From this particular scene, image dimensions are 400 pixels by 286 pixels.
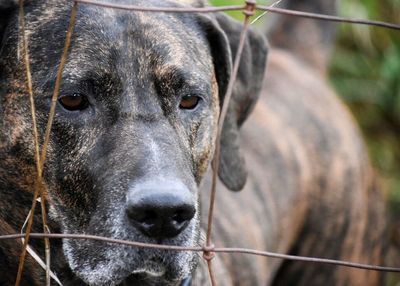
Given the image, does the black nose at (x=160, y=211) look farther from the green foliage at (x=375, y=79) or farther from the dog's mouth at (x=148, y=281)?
the green foliage at (x=375, y=79)

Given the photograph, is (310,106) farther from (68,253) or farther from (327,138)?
(68,253)

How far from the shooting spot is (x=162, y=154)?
10.0 feet

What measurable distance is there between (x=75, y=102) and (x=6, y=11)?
0.53m

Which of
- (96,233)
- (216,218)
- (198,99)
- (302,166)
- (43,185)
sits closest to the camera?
(96,233)

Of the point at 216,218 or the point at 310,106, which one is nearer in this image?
the point at 216,218

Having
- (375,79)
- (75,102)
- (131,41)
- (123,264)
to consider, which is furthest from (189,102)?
(375,79)

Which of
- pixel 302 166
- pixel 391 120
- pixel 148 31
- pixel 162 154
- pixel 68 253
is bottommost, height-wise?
pixel 391 120

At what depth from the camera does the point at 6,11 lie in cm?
347

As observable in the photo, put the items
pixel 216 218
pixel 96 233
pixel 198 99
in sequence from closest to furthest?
pixel 96 233 → pixel 198 99 → pixel 216 218

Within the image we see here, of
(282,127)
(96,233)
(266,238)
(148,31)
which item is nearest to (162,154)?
(96,233)

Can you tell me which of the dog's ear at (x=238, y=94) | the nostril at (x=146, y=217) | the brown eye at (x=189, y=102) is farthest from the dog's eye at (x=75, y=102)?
the dog's ear at (x=238, y=94)

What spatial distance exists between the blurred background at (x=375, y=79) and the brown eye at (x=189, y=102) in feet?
13.6

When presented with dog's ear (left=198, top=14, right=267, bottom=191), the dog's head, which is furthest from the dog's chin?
dog's ear (left=198, top=14, right=267, bottom=191)

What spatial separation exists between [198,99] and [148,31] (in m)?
0.33
